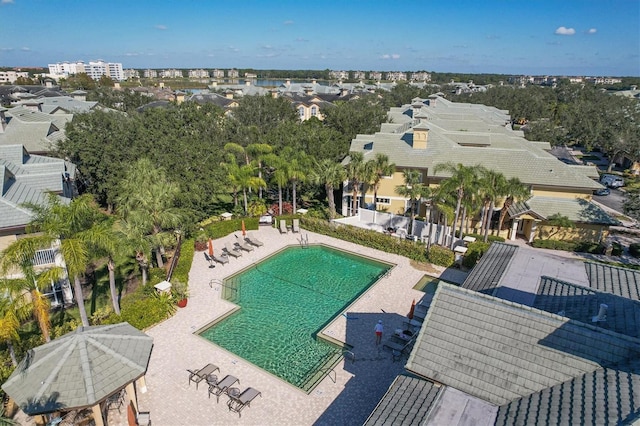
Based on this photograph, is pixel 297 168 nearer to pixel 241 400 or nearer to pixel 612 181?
pixel 241 400

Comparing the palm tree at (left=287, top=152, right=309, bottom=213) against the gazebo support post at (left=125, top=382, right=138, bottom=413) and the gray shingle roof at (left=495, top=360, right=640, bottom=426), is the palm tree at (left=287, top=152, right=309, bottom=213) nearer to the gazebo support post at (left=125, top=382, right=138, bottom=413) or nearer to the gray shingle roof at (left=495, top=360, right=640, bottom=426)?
the gazebo support post at (left=125, top=382, right=138, bottom=413)

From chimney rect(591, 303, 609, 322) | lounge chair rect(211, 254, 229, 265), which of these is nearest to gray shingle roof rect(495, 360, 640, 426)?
chimney rect(591, 303, 609, 322)

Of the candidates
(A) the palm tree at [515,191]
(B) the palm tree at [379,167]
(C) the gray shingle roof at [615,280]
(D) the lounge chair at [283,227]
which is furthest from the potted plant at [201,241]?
(C) the gray shingle roof at [615,280]

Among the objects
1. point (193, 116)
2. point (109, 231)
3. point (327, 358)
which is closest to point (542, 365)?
point (327, 358)

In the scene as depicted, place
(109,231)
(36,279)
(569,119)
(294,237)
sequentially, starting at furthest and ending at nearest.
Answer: (569,119)
(294,237)
(109,231)
(36,279)

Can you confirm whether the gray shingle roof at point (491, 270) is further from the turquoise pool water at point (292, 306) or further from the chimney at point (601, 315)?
the turquoise pool water at point (292, 306)

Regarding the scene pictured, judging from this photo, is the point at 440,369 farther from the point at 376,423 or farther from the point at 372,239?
the point at 372,239
